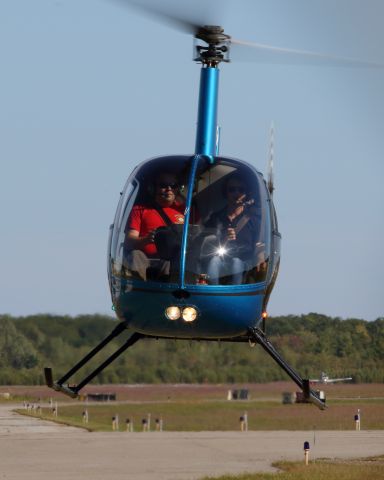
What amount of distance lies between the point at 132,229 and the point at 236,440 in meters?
37.3

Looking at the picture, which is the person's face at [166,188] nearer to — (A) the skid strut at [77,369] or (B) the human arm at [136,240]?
(B) the human arm at [136,240]

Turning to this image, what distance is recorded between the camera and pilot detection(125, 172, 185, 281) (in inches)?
555

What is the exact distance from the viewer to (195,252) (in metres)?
13.9

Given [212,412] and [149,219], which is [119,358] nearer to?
[212,412]

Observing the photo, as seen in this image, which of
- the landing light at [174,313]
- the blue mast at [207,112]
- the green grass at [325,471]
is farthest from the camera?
the green grass at [325,471]

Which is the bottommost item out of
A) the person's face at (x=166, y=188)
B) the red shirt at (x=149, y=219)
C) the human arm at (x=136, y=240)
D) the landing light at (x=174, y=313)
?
the landing light at (x=174, y=313)

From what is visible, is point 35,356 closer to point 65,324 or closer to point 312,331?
point 65,324

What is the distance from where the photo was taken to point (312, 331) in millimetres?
31797

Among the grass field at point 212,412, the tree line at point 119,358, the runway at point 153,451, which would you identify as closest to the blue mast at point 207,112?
the tree line at point 119,358

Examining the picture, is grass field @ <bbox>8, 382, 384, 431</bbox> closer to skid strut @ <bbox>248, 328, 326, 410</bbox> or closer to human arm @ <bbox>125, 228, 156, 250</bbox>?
skid strut @ <bbox>248, 328, 326, 410</bbox>

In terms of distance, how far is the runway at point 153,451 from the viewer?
40438 millimetres

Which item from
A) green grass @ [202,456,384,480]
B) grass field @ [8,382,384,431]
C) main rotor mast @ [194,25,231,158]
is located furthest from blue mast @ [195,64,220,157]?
grass field @ [8,382,384,431]

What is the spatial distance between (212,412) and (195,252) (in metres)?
47.8

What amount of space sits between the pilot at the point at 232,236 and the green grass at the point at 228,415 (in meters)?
43.4
